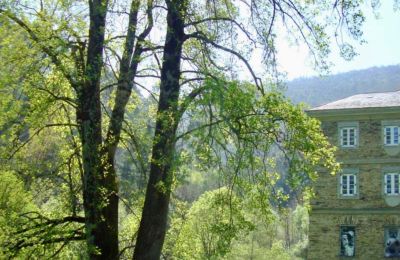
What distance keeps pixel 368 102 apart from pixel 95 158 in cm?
2618

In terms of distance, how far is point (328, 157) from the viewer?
10.4 metres

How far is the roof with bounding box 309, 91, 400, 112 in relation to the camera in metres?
32.8

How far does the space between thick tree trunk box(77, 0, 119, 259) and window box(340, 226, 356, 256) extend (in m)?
23.1

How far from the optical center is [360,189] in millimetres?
32094

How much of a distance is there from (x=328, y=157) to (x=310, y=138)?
961mm

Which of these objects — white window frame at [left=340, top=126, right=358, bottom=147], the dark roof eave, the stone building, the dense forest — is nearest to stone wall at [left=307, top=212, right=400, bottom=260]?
the stone building

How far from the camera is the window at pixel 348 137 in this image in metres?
32.8

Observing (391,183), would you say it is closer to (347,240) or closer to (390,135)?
(390,135)

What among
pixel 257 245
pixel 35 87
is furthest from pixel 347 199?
pixel 35 87

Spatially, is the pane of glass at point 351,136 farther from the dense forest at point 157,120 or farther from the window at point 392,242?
the dense forest at point 157,120

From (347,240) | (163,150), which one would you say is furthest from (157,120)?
(347,240)

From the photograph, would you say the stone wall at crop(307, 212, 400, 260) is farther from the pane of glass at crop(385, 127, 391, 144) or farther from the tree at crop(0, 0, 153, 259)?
the tree at crop(0, 0, 153, 259)

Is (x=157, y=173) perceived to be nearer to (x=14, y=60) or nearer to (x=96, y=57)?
(x=96, y=57)

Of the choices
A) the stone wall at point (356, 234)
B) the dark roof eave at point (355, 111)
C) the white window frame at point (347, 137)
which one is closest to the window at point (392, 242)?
the stone wall at point (356, 234)
